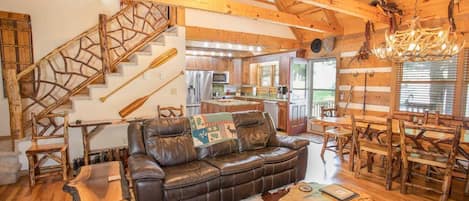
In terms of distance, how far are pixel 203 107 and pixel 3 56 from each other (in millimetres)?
4115

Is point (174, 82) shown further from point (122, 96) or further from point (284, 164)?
point (284, 164)

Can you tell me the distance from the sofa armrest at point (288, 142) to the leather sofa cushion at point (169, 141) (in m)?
1.19

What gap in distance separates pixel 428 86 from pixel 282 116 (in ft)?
10.6

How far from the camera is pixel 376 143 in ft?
11.0

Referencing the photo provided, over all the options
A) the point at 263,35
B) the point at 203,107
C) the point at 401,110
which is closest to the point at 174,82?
the point at 203,107

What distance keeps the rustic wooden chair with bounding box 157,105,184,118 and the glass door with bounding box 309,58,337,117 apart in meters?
3.62

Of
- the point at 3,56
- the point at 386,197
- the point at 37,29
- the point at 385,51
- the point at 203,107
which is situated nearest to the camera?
the point at 386,197

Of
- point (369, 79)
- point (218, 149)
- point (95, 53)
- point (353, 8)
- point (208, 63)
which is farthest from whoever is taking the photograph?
point (208, 63)

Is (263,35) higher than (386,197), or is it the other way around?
(263,35)

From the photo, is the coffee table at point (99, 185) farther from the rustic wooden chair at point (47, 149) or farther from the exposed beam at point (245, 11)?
the exposed beam at point (245, 11)

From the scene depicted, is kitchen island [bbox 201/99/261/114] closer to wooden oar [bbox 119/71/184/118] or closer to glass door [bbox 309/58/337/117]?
glass door [bbox 309/58/337/117]

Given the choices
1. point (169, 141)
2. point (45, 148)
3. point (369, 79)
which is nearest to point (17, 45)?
point (45, 148)

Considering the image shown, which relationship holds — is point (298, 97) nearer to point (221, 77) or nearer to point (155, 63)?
point (221, 77)

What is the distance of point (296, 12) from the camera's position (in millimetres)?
5879
